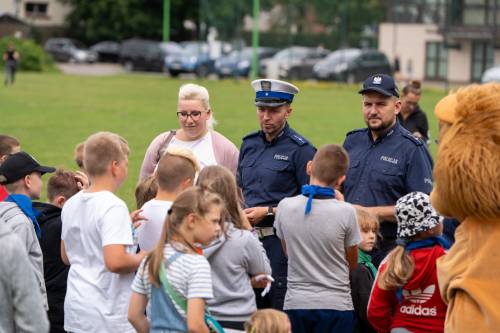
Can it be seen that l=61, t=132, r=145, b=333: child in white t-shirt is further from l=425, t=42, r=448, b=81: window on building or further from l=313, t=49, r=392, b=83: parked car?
l=425, t=42, r=448, b=81: window on building

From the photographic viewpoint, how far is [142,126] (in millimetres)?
25094

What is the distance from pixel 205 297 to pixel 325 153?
1.59 metres

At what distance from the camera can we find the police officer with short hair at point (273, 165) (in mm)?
7273

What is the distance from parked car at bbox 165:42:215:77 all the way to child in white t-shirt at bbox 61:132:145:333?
44.6 meters

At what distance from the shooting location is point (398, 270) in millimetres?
5723

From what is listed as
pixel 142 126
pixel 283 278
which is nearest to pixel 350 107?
pixel 142 126

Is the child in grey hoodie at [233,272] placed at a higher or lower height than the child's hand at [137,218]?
lower

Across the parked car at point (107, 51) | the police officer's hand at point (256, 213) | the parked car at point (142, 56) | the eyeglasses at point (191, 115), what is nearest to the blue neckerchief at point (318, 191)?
the police officer's hand at point (256, 213)

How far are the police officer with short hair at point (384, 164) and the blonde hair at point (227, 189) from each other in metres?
1.42

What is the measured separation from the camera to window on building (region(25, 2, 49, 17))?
8297 cm

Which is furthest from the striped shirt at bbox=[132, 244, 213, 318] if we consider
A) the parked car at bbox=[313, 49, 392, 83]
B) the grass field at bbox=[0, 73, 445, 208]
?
the parked car at bbox=[313, 49, 392, 83]

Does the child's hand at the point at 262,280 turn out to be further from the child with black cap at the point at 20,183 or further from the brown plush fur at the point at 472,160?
the child with black cap at the point at 20,183

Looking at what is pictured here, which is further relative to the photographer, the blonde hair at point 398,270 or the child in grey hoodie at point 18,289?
the blonde hair at point 398,270

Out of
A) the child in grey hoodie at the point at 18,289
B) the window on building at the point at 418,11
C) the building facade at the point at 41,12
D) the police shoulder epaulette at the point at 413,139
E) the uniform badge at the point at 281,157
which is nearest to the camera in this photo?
the child in grey hoodie at the point at 18,289
